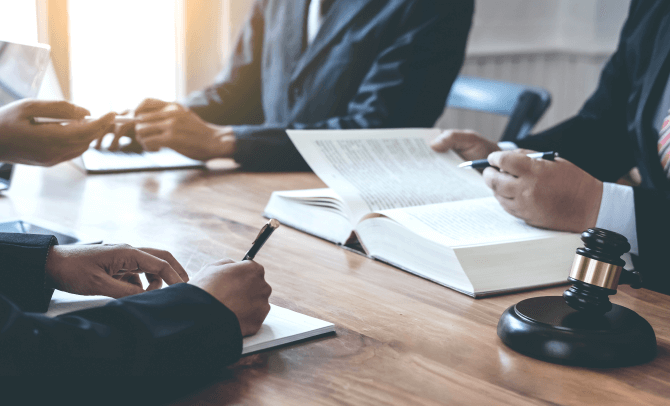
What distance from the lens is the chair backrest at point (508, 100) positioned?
1577 millimetres

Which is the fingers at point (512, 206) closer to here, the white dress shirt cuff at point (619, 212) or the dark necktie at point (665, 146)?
the white dress shirt cuff at point (619, 212)

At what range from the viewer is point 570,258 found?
2.30ft

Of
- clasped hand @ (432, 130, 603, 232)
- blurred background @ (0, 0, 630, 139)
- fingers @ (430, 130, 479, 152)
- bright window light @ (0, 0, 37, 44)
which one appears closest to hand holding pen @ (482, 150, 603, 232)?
clasped hand @ (432, 130, 603, 232)

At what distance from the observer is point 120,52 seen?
2.34m

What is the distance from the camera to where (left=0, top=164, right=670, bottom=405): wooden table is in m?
0.42

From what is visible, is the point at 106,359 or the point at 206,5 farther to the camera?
the point at 206,5

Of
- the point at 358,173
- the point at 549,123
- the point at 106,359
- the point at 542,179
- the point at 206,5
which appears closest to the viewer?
the point at 106,359

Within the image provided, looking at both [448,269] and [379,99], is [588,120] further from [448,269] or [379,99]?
[448,269]

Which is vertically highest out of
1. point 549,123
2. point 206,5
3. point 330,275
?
point 206,5

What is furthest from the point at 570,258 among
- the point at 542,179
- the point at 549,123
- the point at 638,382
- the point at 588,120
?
the point at 549,123

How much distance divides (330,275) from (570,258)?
287 millimetres

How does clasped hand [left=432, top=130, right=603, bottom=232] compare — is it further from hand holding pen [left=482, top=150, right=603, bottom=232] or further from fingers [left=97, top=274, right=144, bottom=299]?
fingers [left=97, top=274, right=144, bottom=299]

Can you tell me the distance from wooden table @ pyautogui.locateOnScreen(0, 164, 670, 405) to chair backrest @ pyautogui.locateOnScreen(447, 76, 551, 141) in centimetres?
85

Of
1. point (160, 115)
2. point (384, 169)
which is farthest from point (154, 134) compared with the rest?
point (384, 169)
